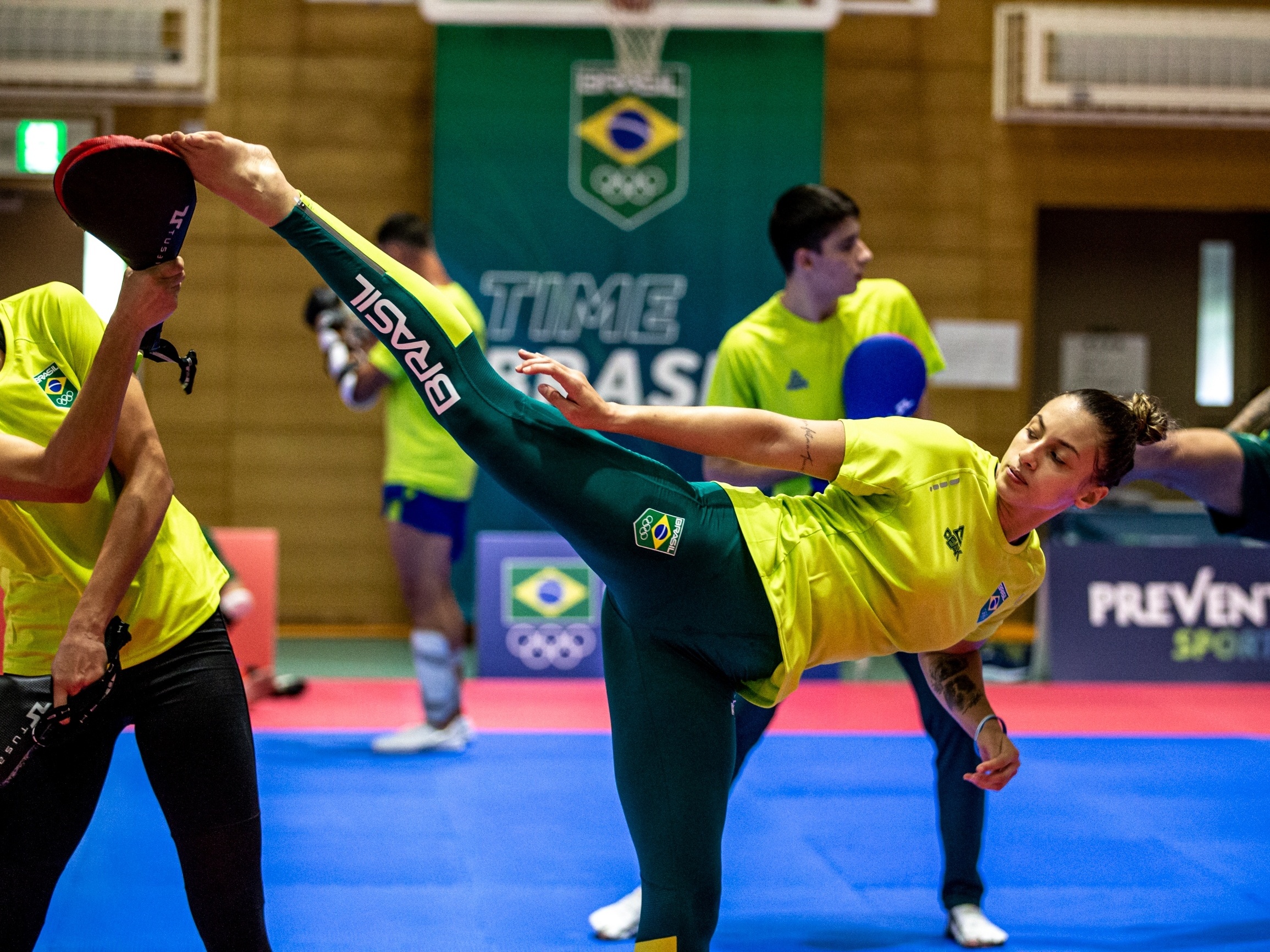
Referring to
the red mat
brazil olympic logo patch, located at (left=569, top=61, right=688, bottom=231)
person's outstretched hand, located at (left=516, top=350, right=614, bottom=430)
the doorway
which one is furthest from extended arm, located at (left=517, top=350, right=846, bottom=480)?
the doorway

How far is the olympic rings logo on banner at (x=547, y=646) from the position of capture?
6086 millimetres

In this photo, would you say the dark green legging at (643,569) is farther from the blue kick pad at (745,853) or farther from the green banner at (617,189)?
the green banner at (617,189)

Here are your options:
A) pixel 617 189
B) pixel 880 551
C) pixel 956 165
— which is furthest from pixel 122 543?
pixel 956 165

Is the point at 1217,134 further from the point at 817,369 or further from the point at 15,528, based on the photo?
the point at 15,528

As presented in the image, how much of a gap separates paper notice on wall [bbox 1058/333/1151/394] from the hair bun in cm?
604

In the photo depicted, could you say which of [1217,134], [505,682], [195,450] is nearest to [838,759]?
[505,682]

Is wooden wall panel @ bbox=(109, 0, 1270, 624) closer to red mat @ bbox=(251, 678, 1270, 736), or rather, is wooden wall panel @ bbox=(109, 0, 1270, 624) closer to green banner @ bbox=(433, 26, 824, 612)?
green banner @ bbox=(433, 26, 824, 612)

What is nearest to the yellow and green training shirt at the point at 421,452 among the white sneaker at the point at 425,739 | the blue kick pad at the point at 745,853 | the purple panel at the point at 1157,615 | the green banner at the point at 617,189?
the white sneaker at the point at 425,739

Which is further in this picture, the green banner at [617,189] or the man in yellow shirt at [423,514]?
the green banner at [617,189]

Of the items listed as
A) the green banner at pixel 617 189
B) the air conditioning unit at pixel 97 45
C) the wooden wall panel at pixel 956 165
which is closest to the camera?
the air conditioning unit at pixel 97 45

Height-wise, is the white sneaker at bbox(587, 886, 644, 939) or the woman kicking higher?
the woman kicking

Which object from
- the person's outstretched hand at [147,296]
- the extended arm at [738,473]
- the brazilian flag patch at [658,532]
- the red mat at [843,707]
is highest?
the person's outstretched hand at [147,296]

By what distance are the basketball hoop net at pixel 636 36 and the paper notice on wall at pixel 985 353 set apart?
7.76 feet

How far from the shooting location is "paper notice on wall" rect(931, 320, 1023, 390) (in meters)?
7.70
